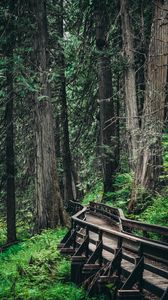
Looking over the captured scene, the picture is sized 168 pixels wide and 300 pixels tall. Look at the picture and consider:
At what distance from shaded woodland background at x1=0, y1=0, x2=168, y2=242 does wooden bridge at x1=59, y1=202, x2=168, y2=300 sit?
2708mm

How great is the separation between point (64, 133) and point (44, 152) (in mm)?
6235

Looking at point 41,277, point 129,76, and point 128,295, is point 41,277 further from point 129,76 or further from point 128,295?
point 129,76

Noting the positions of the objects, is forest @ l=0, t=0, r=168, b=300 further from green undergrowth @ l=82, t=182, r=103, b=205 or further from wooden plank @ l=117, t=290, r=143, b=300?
wooden plank @ l=117, t=290, r=143, b=300

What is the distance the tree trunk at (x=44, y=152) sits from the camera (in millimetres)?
17453

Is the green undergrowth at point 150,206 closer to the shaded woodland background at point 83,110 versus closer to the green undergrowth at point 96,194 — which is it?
the shaded woodland background at point 83,110

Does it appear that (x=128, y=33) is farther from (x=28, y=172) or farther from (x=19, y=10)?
(x=28, y=172)

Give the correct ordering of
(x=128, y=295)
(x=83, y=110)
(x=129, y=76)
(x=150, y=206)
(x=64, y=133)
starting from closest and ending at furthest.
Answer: (x=128, y=295)
(x=150, y=206)
(x=129, y=76)
(x=64, y=133)
(x=83, y=110)

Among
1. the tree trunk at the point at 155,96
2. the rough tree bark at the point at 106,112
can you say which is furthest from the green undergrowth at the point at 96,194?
the tree trunk at the point at 155,96

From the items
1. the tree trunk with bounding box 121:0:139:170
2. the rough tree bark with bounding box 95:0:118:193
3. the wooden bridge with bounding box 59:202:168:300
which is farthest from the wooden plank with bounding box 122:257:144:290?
the rough tree bark with bounding box 95:0:118:193

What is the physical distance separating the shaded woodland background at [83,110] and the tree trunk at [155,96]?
0.12 ft

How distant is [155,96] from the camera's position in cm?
1498

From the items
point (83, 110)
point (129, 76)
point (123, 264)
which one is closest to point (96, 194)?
point (83, 110)

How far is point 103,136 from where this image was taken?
21266 mm

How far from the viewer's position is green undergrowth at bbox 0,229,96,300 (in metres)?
9.61
